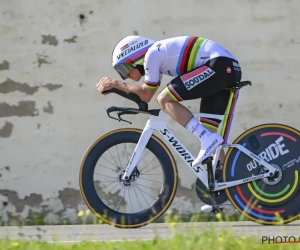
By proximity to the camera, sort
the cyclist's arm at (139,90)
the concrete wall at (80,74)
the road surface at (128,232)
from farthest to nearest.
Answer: the concrete wall at (80,74) < the cyclist's arm at (139,90) < the road surface at (128,232)

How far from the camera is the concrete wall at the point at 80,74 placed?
8188 mm

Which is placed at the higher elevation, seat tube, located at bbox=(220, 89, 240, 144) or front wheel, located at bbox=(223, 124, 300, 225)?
seat tube, located at bbox=(220, 89, 240, 144)

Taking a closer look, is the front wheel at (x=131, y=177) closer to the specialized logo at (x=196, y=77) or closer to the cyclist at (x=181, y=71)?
the cyclist at (x=181, y=71)

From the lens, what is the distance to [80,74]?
8344mm

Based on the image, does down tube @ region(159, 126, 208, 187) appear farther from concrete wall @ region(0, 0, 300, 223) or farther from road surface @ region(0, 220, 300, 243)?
concrete wall @ region(0, 0, 300, 223)

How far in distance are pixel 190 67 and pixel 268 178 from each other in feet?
3.37

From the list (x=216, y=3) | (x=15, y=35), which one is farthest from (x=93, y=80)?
(x=216, y=3)

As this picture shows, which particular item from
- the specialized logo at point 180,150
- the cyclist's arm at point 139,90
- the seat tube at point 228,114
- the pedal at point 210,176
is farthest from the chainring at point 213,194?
the cyclist's arm at point 139,90

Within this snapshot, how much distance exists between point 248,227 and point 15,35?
330 centimetres

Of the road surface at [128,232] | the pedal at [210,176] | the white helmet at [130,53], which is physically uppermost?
the white helmet at [130,53]

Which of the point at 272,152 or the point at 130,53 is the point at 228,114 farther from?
the point at 130,53

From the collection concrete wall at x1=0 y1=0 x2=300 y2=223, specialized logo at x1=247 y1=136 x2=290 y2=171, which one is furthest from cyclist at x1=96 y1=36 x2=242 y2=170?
concrete wall at x1=0 y1=0 x2=300 y2=223

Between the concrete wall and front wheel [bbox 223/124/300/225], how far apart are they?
1861mm

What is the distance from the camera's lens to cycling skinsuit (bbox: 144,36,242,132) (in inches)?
241
